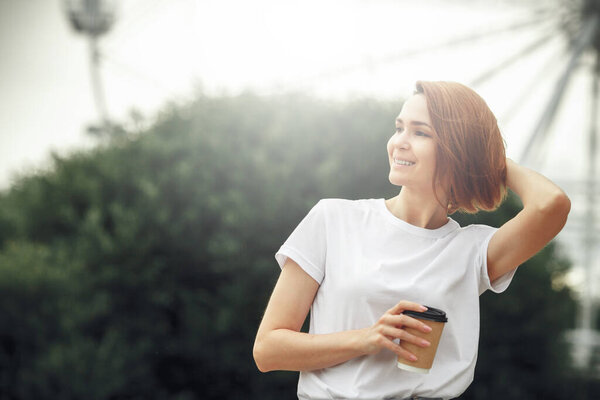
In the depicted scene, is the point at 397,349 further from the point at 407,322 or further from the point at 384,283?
the point at 384,283

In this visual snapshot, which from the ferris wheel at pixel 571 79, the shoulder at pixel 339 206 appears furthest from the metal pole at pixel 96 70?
the shoulder at pixel 339 206

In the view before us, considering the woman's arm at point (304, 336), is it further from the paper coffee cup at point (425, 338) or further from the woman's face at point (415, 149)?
the woman's face at point (415, 149)

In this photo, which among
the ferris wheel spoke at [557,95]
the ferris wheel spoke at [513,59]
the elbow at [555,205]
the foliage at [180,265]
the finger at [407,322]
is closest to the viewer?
the finger at [407,322]

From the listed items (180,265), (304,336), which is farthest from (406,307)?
(180,265)

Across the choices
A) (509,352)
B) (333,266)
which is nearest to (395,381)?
(333,266)

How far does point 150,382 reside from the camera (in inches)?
207

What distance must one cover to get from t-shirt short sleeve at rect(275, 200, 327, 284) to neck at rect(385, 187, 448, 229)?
0.21 m

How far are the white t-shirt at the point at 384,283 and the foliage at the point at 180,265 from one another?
10.8 feet

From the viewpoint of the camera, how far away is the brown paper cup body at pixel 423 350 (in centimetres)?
148

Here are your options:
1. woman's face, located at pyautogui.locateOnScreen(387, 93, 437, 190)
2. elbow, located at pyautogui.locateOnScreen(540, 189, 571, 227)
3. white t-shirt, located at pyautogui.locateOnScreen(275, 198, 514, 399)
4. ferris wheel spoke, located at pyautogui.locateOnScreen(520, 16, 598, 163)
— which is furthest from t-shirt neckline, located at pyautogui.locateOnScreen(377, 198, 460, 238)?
ferris wheel spoke, located at pyautogui.locateOnScreen(520, 16, 598, 163)

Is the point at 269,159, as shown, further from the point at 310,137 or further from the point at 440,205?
the point at 440,205

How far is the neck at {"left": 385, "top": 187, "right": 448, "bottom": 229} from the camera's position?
172cm

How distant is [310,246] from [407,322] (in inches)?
13.4

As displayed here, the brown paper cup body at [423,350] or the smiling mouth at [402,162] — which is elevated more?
the smiling mouth at [402,162]
